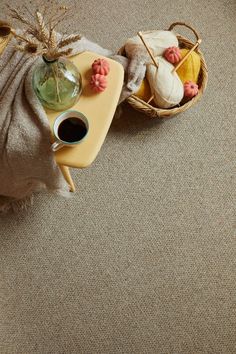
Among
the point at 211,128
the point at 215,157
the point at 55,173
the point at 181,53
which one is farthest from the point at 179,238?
the point at 181,53

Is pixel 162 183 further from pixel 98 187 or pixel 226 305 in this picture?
pixel 226 305

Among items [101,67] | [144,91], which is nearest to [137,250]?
[144,91]

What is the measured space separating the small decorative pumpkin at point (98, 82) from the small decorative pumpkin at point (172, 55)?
43cm

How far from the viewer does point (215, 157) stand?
5.07 ft

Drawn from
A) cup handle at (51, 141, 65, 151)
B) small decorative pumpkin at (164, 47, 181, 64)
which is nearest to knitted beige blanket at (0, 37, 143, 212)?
cup handle at (51, 141, 65, 151)

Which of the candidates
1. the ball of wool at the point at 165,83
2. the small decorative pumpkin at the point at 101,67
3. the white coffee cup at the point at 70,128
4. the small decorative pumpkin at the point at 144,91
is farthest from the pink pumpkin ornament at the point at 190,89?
the white coffee cup at the point at 70,128

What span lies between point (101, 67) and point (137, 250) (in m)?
0.70

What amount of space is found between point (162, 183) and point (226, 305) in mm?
506

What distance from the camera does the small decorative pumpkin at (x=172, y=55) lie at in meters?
1.39

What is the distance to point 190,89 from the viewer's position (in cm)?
141

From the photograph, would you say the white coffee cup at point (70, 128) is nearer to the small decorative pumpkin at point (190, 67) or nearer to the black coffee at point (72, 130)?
the black coffee at point (72, 130)

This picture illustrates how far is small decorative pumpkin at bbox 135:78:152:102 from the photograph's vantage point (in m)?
1.41

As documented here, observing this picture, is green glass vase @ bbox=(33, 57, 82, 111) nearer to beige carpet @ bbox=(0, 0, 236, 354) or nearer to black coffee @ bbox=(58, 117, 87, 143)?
black coffee @ bbox=(58, 117, 87, 143)

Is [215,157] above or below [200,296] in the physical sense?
above
